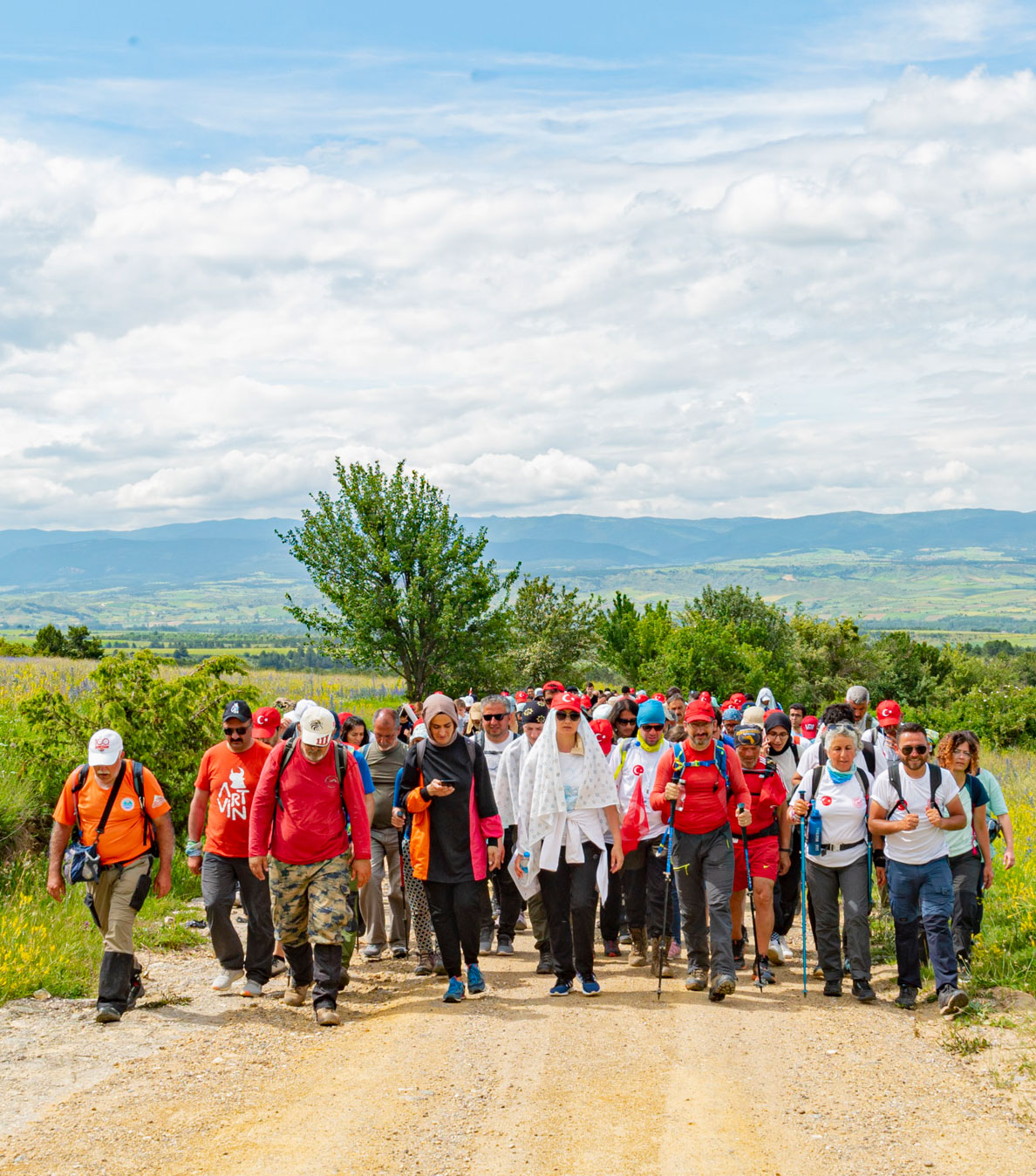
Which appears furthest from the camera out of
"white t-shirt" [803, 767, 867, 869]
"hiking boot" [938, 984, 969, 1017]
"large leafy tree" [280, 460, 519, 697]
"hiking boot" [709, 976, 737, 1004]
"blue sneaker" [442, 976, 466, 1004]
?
"large leafy tree" [280, 460, 519, 697]

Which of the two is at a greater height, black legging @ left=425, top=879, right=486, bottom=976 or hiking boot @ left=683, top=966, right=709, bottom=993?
black legging @ left=425, top=879, right=486, bottom=976

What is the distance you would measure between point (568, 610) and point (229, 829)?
46.4 metres

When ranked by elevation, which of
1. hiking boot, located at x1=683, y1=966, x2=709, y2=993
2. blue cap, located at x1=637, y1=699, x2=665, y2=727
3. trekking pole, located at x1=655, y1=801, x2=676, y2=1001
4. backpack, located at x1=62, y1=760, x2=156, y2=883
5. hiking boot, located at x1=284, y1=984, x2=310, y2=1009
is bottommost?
hiking boot, located at x1=683, y1=966, x2=709, y2=993

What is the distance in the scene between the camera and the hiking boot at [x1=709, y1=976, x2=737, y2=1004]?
809 centimetres

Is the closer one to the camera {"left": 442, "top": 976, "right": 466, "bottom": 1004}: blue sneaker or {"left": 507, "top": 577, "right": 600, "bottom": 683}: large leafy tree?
{"left": 442, "top": 976, "right": 466, "bottom": 1004}: blue sneaker

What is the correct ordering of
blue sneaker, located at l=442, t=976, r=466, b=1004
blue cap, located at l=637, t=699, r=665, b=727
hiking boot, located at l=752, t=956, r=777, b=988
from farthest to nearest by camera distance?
blue cap, located at l=637, t=699, r=665, b=727 → hiking boot, located at l=752, t=956, r=777, b=988 → blue sneaker, located at l=442, t=976, r=466, b=1004

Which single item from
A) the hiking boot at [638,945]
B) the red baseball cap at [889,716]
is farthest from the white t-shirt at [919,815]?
the red baseball cap at [889,716]

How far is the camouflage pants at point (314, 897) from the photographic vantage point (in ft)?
25.5

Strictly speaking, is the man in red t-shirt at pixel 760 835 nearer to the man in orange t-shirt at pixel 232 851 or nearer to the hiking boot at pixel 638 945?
the hiking boot at pixel 638 945

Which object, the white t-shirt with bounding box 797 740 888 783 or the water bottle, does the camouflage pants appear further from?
the white t-shirt with bounding box 797 740 888 783

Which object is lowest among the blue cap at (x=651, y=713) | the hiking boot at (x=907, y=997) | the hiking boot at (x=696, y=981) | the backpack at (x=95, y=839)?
the hiking boot at (x=907, y=997)

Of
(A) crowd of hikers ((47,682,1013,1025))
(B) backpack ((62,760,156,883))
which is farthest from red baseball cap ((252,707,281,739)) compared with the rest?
(B) backpack ((62,760,156,883))

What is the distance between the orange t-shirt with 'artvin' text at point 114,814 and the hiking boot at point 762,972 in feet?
15.3

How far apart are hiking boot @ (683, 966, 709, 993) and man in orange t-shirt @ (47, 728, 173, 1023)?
3.90 m
